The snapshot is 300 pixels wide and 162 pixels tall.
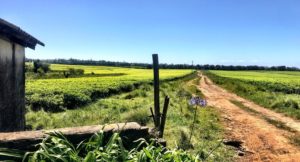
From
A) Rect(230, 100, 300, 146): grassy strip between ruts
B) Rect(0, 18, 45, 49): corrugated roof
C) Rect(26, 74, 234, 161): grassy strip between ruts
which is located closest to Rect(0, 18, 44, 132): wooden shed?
Rect(0, 18, 45, 49): corrugated roof

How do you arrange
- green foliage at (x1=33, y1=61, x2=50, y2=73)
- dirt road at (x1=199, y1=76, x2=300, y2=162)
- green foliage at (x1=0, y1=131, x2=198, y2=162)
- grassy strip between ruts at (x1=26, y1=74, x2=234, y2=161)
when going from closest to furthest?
green foliage at (x1=0, y1=131, x2=198, y2=162)
grassy strip between ruts at (x1=26, y1=74, x2=234, y2=161)
dirt road at (x1=199, y1=76, x2=300, y2=162)
green foliage at (x1=33, y1=61, x2=50, y2=73)

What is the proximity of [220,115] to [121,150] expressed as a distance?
13196mm

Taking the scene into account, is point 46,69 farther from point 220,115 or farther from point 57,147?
point 57,147

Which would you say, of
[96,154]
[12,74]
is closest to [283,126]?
[12,74]

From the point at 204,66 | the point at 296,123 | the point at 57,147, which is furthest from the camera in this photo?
the point at 204,66

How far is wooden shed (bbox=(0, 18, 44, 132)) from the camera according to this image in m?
7.80

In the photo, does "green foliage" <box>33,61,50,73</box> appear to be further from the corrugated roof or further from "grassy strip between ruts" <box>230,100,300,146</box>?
the corrugated roof

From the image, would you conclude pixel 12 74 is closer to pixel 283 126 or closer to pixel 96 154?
pixel 96 154

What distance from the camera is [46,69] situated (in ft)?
208

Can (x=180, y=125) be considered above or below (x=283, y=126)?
above

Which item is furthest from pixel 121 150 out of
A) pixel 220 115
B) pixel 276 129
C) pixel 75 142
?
pixel 220 115

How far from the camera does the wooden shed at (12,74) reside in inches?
307

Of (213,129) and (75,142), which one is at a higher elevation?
(75,142)

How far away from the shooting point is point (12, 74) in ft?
29.9
